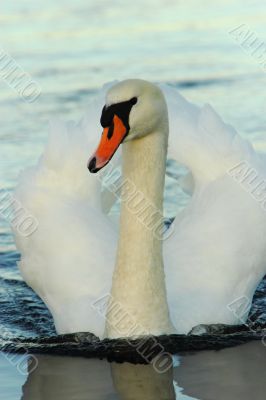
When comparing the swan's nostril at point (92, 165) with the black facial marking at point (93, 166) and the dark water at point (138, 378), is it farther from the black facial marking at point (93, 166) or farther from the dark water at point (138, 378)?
the dark water at point (138, 378)

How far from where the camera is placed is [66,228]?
9578 millimetres

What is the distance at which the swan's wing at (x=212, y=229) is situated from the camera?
901 cm

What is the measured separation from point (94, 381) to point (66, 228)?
1701 millimetres

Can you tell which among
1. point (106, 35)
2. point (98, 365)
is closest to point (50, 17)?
point (106, 35)

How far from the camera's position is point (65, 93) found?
15039 mm

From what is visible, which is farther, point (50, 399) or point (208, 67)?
point (208, 67)

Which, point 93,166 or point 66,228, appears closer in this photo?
point 93,166

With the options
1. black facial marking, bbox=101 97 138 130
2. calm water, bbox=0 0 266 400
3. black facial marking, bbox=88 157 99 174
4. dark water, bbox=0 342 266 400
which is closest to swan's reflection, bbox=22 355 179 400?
dark water, bbox=0 342 266 400

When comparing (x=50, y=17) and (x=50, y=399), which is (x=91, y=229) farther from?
(x=50, y=17)

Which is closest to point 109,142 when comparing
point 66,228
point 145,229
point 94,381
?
point 145,229

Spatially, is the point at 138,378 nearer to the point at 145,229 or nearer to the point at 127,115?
the point at 145,229

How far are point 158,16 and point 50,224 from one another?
29.0 feet

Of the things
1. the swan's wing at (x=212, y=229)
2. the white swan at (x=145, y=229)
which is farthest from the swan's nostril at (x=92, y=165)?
the swan's wing at (x=212, y=229)

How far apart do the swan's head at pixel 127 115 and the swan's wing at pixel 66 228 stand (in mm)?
1542
